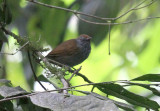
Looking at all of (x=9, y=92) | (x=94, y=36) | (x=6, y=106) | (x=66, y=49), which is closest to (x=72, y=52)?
(x=66, y=49)

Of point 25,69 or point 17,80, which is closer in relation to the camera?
point 25,69

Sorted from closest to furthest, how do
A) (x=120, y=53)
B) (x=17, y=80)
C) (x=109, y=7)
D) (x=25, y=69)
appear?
Answer: (x=109, y=7), (x=25, y=69), (x=17, y=80), (x=120, y=53)

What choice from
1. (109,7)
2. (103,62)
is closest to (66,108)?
(109,7)

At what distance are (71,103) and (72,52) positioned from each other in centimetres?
298

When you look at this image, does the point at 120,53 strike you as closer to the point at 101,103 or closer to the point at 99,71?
the point at 99,71

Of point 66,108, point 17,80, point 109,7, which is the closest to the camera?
point 66,108

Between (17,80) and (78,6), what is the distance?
1.41 meters

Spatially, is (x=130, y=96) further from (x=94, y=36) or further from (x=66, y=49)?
(x=66, y=49)

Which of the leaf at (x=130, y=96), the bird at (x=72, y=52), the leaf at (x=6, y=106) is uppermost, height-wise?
the bird at (x=72, y=52)

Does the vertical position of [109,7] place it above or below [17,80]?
above

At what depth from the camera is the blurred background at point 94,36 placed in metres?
2.95

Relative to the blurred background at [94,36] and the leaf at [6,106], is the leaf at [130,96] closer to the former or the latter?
the leaf at [6,106]

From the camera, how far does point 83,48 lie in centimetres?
414

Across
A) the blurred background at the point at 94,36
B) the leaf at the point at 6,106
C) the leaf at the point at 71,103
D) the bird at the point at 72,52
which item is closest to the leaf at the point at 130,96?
the leaf at the point at 71,103
